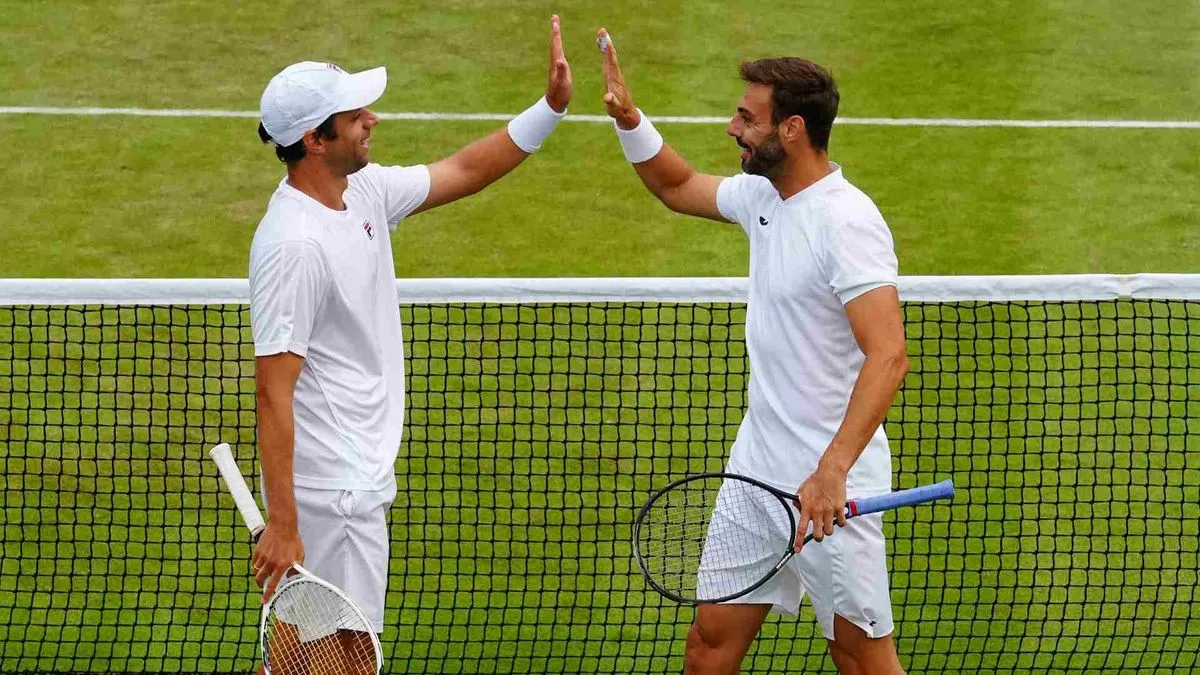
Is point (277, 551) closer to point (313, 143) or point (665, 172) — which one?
point (313, 143)

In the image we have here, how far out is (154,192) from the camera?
36.4ft

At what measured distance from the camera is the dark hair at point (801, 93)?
17.9 ft

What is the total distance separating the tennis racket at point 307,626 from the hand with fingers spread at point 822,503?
1.31 m

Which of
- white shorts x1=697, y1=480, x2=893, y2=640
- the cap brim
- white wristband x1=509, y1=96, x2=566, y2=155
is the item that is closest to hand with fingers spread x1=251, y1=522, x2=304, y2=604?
the cap brim

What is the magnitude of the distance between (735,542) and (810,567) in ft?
0.89

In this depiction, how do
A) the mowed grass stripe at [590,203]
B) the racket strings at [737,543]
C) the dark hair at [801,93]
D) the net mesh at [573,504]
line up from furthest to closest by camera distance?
1. the mowed grass stripe at [590,203]
2. the net mesh at [573,504]
3. the racket strings at [737,543]
4. the dark hair at [801,93]

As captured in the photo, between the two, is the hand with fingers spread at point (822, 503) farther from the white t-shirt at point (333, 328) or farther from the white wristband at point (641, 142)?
the white wristband at point (641, 142)

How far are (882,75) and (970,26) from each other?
3.39 feet

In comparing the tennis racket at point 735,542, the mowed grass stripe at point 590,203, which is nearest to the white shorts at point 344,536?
the tennis racket at point 735,542

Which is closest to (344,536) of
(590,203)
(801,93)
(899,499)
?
(899,499)

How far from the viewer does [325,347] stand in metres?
5.22

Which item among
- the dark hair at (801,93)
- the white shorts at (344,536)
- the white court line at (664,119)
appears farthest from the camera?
the white court line at (664,119)

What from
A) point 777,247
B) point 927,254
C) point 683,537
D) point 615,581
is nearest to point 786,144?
point 777,247

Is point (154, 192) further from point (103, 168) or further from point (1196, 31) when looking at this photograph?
point (1196, 31)
